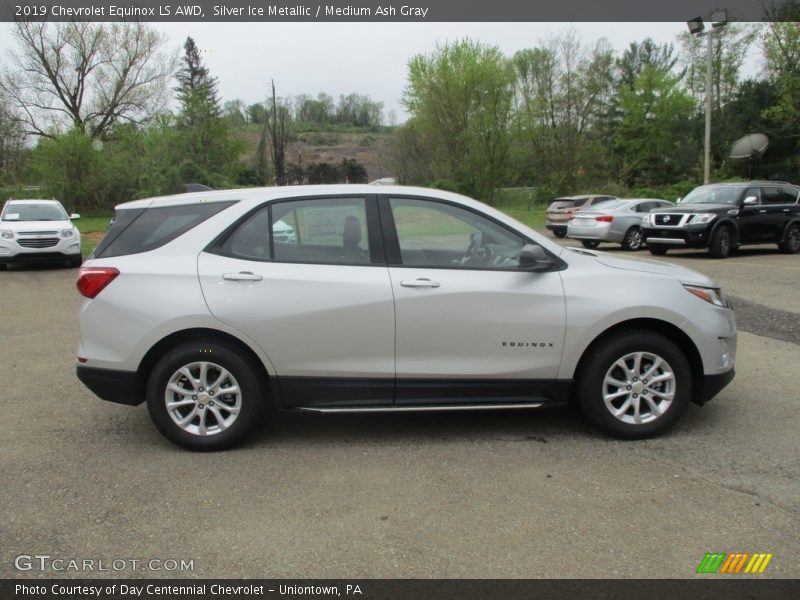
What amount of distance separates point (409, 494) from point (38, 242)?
47.9 ft

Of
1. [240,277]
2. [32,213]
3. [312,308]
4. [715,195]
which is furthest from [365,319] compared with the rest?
[715,195]

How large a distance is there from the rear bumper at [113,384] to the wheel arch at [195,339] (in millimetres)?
33

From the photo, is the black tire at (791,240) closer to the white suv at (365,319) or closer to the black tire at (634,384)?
the white suv at (365,319)

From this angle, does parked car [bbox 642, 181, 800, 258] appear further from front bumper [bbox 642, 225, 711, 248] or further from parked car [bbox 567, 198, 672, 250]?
parked car [bbox 567, 198, 672, 250]

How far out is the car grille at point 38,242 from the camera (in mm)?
15398

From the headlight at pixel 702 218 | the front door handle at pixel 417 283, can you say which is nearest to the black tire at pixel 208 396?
the front door handle at pixel 417 283

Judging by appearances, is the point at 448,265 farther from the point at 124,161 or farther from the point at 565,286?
the point at 124,161

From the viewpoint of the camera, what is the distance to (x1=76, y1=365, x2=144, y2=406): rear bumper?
437cm

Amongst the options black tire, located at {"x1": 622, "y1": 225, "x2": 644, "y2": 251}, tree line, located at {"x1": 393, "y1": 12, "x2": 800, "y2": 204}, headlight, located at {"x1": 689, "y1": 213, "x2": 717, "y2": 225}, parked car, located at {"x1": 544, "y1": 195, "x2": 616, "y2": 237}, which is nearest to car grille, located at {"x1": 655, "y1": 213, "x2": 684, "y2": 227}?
headlight, located at {"x1": 689, "y1": 213, "x2": 717, "y2": 225}

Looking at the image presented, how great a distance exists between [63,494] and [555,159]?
47.6 meters

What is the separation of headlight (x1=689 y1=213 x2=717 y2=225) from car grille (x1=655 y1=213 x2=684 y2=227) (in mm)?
270

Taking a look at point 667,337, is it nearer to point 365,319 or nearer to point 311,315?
point 365,319

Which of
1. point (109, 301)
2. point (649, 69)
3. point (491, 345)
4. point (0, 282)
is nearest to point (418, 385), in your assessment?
point (491, 345)

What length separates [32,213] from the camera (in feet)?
53.0
